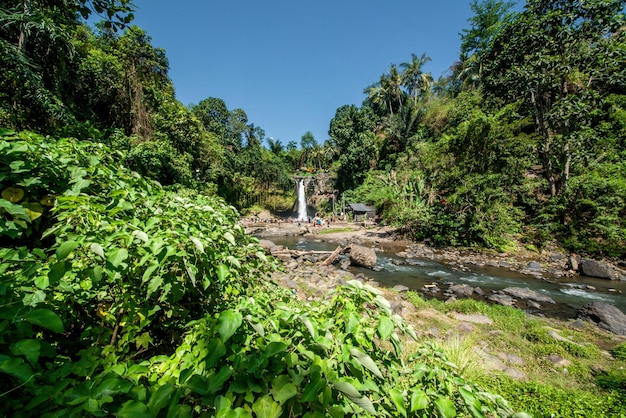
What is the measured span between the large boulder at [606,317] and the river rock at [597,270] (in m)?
5.71

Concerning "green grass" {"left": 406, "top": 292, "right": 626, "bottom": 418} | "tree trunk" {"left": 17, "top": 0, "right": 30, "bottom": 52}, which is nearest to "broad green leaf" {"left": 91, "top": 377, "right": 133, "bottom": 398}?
"green grass" {"left": 406, "top": 292, "right": 626, "bottom": 418}

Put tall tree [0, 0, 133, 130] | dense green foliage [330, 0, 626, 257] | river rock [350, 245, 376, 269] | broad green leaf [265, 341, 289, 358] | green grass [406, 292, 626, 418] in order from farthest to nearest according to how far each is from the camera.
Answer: dense green foliage [330, 0, 626, 257], river rock [350, 245, 376, 269], tall tree [0, 0, 133, 130], green grass [406, 292, 626, 418], broad green leaf [265, 341, 289, 358]

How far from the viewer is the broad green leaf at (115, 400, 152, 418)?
2.34 feet

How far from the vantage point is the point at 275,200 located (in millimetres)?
41656

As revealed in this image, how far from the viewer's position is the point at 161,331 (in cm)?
183

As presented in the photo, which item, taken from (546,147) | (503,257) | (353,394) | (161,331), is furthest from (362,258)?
(546,147)

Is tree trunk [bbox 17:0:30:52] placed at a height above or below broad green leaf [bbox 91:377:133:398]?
above

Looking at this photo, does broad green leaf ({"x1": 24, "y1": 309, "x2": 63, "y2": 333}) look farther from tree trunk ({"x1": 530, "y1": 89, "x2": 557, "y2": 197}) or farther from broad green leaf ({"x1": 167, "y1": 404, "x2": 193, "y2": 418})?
tree trunk ({"x1": 530, "y1": 89, "x2": 557, "y2": 197})

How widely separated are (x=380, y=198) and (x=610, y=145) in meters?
16.5

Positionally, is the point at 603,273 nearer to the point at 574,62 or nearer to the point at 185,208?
the point at 574,62

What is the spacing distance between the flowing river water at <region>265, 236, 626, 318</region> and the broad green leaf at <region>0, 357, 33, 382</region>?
9.88 m

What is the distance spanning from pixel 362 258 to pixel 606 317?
299 inches

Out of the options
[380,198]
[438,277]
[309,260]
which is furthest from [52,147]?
[380,198]

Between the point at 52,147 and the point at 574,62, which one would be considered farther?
the point at 574,62
